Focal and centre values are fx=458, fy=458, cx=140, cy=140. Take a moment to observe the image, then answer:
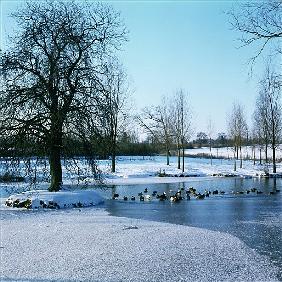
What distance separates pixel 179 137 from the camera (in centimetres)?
5369

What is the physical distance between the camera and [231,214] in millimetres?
18031

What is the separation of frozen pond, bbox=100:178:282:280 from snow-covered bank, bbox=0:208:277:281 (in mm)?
662

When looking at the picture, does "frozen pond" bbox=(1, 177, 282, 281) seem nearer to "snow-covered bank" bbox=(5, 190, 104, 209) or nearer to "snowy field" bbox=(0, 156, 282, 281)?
"snowy field" bbox=(0, 156, 282, 281)

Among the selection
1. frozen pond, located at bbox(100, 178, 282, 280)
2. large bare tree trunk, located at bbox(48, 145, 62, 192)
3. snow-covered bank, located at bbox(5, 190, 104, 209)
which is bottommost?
frozen pond, located at bbox(100, 178, 282, 280)

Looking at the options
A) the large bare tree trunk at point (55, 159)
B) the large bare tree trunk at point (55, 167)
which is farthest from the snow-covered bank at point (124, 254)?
the large bare tree trunk at point (55, 167)

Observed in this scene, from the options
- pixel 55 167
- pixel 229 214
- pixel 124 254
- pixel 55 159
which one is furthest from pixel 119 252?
pixel 55 167

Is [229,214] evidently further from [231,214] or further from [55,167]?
[55,167]

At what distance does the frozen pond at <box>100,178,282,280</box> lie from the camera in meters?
12.7

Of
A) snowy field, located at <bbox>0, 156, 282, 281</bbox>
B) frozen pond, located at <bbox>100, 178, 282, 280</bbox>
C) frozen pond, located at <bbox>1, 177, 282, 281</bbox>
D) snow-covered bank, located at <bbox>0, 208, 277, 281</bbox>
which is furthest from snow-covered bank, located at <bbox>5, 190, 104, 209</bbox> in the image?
snow-covered bank, located at <bbox>0, 208, 277, 281</bbox>

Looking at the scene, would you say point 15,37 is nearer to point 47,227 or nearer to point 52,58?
point 52,58

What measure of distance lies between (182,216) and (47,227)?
215 inches

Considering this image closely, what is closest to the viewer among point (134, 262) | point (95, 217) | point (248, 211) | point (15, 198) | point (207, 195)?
point (134, 262)

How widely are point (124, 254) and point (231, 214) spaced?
326 inches

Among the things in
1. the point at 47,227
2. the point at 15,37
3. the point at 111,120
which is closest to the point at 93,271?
the point at 47,227
